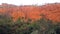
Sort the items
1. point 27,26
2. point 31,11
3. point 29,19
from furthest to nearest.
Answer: point 31,11 < point 29,19 < point 27,26

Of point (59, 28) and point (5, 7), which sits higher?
point (5, 7)

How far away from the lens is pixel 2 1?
4.04m

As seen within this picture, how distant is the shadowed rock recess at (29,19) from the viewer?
3.52 metres

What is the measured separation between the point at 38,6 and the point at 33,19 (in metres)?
0.38

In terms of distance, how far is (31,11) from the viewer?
380 centimetres

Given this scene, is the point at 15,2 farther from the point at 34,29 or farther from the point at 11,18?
the point at 34,29

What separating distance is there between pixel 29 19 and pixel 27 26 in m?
0.18

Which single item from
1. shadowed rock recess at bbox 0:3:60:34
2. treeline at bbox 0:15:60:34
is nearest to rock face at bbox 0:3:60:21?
shadowed rock recess at bbox 0:3:60:34

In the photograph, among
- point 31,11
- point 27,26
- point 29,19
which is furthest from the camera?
point 31,11

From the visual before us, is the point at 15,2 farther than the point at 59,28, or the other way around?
the point at 15,2

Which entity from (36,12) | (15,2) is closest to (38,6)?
(36,12)

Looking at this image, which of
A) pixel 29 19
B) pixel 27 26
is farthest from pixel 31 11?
pixel 27 26

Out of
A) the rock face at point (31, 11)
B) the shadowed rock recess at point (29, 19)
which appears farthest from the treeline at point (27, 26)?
the rock face at point (31, 11)

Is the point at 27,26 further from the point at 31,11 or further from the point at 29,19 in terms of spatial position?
the point at 31,11
